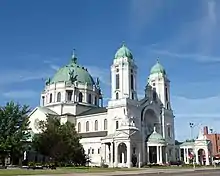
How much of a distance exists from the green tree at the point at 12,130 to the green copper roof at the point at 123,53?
3196 cm

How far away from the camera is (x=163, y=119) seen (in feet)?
305

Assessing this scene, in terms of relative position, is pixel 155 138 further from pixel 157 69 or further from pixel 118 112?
pixel 157 69

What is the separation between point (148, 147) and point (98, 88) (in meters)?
30.6

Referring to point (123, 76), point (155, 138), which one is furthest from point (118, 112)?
point (155, 138)

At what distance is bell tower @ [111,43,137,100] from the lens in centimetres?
8288

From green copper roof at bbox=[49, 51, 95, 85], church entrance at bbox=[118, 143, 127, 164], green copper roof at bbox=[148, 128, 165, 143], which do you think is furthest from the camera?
green copper roof at bbox=[49, 51, 95, 85]

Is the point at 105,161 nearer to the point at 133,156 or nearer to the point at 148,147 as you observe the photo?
the point at 133,156

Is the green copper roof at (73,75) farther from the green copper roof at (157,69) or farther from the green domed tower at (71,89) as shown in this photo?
the green copper roof at (157,69)

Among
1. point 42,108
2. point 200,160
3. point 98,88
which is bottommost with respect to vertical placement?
point 200,160

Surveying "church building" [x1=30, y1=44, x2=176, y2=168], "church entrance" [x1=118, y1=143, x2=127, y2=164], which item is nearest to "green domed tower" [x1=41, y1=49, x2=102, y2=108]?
"church building" [x1=30, y1=44, x2=176, y2=168]

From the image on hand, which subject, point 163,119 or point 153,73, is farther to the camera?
point 153,73

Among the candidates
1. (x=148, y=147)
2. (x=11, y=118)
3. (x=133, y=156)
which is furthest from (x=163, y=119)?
(x=11, y=118)

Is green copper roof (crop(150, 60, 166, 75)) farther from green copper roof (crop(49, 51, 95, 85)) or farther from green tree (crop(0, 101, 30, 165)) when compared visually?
green tree (crop(0, 101, 30, 165))

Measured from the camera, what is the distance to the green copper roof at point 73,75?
99338 mm
